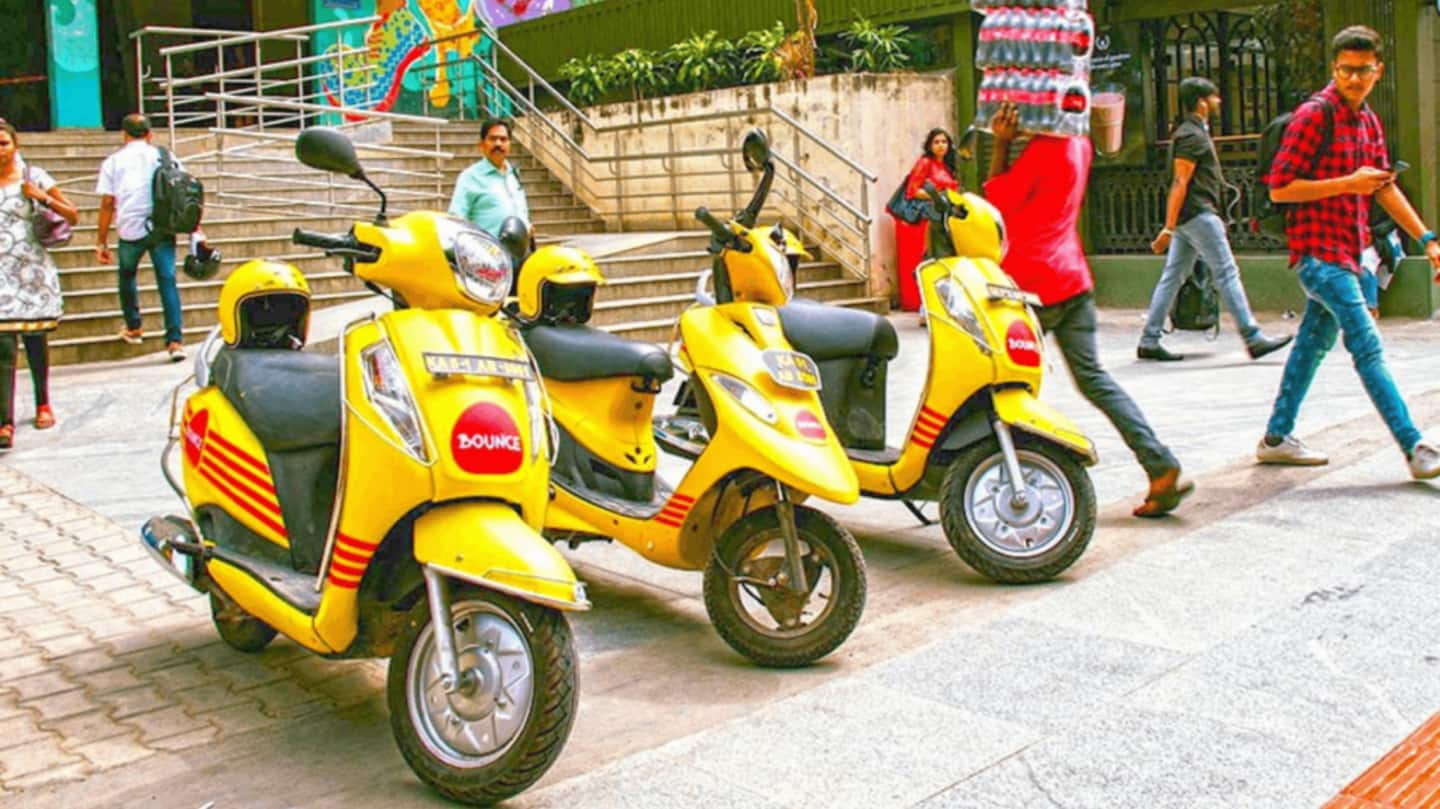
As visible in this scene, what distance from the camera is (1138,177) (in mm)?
14789

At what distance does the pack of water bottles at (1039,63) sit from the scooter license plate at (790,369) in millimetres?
1661

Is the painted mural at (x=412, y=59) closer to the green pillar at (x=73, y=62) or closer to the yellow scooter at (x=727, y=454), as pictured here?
the green pillar at (x=73, y=62)

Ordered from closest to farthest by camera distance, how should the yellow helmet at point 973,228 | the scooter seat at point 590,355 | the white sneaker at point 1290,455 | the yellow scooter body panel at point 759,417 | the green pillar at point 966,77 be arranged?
the yellow scooter body panel at point 759,417 < the scooter seat at point 590,355 < the yellow helmet at point 973,228 < the white sneaker at point 1290,455 < the green pillar at point 966,77

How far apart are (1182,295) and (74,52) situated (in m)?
13.7

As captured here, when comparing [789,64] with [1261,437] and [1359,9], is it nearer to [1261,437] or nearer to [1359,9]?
[1359,9]

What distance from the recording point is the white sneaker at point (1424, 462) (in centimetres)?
624

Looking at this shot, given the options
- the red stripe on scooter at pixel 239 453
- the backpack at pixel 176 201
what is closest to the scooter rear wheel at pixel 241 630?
the red stripe on scooter at pixel 239 453

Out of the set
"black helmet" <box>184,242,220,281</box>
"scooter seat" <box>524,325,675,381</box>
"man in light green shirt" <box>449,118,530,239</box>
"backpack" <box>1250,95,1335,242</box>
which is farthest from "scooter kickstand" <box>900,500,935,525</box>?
"man in light green shirt" <box>449,118,530,239</box>

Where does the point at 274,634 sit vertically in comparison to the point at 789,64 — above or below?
below

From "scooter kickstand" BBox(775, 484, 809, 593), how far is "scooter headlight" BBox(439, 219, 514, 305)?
1.09m

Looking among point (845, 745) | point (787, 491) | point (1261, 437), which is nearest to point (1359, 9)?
point (1261, 437)

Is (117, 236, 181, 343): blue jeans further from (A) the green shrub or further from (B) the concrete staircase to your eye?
(A) the green shrub

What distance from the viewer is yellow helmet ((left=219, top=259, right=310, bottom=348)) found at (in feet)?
15.3

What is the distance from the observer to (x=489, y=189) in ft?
28.3
